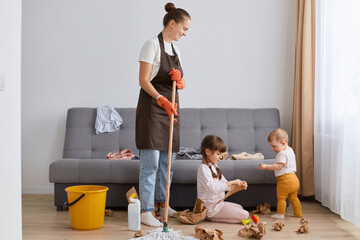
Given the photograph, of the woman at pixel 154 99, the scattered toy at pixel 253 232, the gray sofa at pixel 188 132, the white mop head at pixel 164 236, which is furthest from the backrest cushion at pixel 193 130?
the white mop head at pixel 164 236

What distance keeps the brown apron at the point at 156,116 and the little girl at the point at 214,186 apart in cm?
31

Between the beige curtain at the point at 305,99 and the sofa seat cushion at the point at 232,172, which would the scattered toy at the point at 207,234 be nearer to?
the sofa seat cushion at the point at 232,172

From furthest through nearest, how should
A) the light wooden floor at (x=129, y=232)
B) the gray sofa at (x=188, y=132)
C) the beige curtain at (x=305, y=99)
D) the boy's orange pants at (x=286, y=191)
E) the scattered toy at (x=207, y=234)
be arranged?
1. the gray sofa at (x=188, y=132)
2. the beige curtain at (x=305, y=99)
3. the boy's orange pants at (x=286, y=191)
4. the light wooden floor at (x=129, y=232)
5. the scattered toy at (x=207, y=234)

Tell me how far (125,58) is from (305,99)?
71.2 inches

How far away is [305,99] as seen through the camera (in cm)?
381

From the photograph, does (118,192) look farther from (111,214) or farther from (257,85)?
(257,85)

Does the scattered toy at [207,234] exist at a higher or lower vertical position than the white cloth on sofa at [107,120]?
lower

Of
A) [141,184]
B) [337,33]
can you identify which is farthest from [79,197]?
[337,33]

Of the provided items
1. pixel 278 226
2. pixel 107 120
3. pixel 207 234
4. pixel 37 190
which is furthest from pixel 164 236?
pixel 37 190

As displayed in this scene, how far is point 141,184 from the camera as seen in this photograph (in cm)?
288

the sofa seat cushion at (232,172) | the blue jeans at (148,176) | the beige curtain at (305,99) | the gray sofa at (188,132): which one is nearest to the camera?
the blue jeans at (148,176)

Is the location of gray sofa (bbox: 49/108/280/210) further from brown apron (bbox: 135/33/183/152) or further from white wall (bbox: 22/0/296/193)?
brown apron (bbox: 135/33/183/152)

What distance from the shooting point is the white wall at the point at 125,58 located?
420 centimetres

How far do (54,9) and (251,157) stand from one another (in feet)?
8.07
